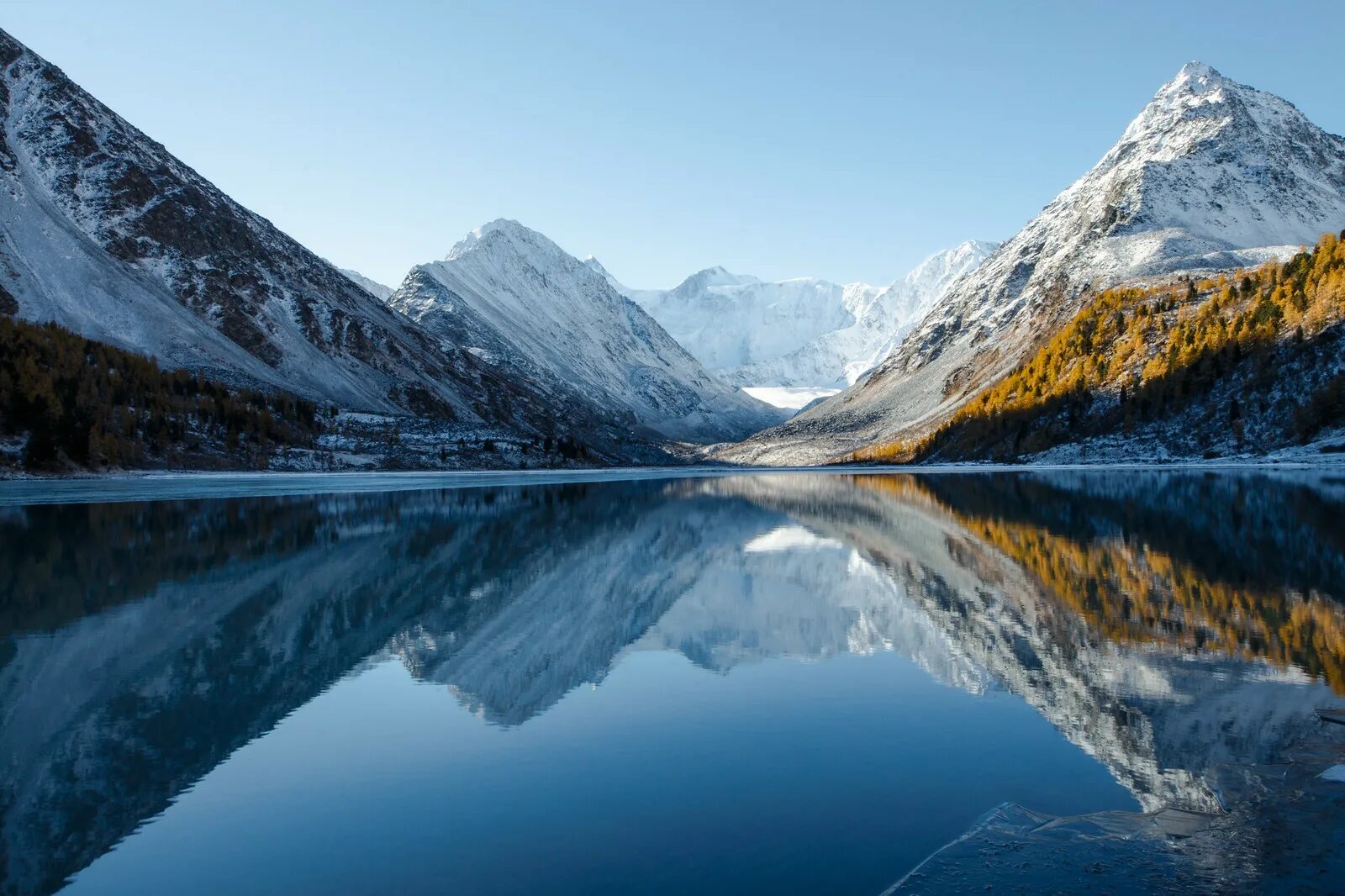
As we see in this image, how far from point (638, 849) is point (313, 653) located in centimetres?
1246

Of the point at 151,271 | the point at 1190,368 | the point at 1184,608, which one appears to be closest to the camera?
the point at 1184,608

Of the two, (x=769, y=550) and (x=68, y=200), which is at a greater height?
(x=68, y=200)

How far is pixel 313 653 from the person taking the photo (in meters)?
19.8

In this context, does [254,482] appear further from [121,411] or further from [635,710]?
[635,710]

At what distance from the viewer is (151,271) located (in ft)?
552

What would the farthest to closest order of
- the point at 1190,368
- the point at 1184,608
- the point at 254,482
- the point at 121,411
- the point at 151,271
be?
the point at 151,271 → the point at 1190,368 → the point at 121,411 → the point at 254,482 → the point at 1184,608

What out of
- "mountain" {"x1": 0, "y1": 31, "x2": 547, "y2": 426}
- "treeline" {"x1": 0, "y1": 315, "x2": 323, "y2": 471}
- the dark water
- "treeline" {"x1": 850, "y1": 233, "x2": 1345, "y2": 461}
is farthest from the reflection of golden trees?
"mountain" {"x1": 0, "y1": 31, "x2": 547, "y2": 426}

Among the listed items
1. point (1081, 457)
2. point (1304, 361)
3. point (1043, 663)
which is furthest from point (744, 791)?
point (1081, 457)

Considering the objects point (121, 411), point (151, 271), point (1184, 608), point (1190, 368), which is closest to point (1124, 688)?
point (1184, 608)

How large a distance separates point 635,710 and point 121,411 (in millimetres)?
112766

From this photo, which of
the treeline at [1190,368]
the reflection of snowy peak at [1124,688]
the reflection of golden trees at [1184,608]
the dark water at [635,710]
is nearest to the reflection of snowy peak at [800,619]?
the dark water at [635,710]

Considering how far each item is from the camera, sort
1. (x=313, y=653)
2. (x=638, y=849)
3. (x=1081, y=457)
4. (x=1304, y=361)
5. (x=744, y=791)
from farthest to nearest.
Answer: (x=1081, y=457)
(x=1304, y=361)
(x=313, y=653)
(x=744, y=791)
(x=638, y=849)

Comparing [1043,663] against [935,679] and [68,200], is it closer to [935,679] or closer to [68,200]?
[935,679]

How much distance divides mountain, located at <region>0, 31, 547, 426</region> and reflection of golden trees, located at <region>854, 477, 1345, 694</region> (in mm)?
140572
